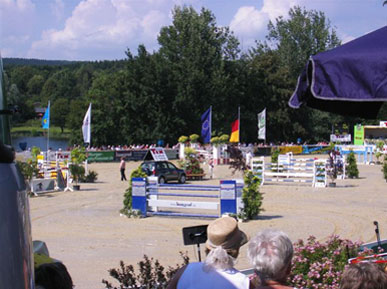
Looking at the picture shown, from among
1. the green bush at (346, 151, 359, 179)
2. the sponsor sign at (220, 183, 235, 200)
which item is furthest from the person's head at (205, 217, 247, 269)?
the green bush at (346, 151, 359, 179)

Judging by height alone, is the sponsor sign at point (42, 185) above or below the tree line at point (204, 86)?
below

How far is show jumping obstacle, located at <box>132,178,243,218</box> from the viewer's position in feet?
53.1

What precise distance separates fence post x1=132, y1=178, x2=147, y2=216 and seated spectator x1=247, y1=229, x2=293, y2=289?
565 inches

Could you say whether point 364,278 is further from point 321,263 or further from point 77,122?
point 77,122

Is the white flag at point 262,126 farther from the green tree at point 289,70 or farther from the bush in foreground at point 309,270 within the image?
the bush in foreground at point 309,270

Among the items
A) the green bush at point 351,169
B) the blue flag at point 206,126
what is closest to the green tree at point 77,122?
the blue flag at point 206,126

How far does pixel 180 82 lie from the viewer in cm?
6112

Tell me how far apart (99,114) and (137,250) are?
5644 cm

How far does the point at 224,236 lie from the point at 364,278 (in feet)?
2.82

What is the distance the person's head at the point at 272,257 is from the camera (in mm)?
3049

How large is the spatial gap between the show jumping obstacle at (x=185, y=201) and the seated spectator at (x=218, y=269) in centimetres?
1255

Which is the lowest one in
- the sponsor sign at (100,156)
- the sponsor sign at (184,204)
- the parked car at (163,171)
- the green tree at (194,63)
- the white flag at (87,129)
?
the sponsor sign at (184,204)

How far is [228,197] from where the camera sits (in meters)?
16.2

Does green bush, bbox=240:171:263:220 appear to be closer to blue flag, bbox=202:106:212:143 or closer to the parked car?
the parked car
